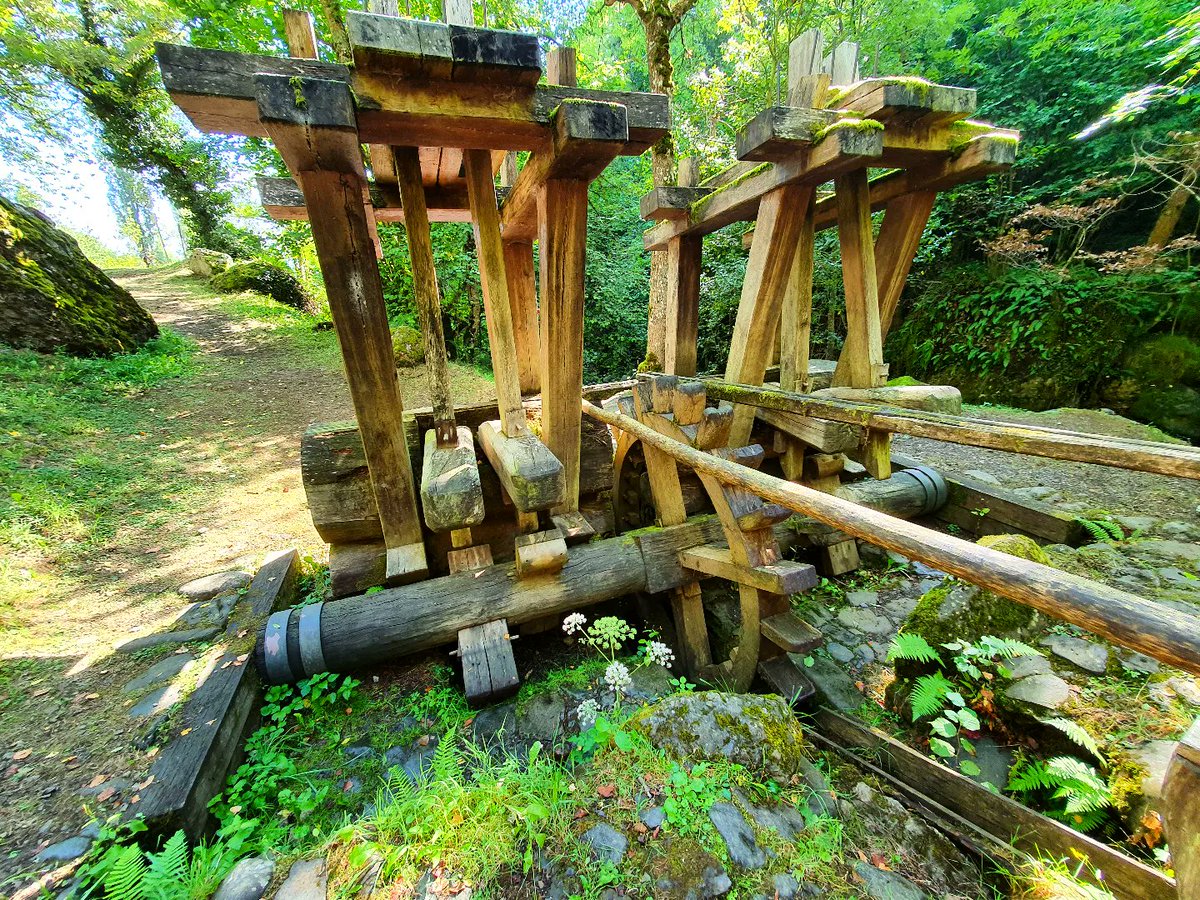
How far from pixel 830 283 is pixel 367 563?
897 cm

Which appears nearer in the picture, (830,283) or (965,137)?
(965,137)

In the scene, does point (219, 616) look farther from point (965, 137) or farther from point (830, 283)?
point (830, 283)

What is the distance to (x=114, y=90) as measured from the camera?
13039 mm

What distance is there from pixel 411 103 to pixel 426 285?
0.95 m

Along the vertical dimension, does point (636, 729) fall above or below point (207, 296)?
below

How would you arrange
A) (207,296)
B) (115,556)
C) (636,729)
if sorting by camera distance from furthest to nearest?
(207,296)
(115,556)
(636,729)

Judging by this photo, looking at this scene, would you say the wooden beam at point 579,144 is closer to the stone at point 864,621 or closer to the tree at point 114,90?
the stone at point 864,621

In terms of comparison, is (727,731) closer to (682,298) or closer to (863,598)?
(863,598)

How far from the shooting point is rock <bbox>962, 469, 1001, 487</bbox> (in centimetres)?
442

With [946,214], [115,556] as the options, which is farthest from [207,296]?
[946,214]

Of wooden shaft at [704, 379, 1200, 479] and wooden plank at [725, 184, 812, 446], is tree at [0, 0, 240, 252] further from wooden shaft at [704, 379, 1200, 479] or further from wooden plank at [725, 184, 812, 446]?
wooden shaft at [704, 379, 1200, 479]

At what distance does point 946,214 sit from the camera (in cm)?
846

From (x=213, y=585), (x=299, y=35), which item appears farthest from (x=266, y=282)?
(x=299, y=35)

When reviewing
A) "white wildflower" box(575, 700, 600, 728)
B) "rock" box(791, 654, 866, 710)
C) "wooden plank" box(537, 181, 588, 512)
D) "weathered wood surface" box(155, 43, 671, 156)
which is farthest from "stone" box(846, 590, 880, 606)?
"weathered wood surface" box(155, 43, 671, 156)
